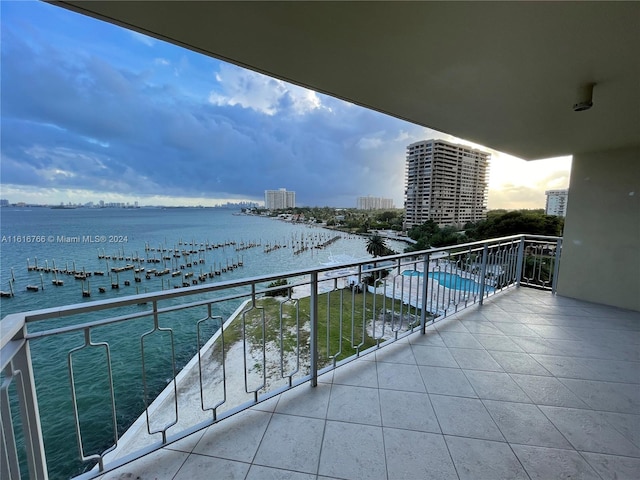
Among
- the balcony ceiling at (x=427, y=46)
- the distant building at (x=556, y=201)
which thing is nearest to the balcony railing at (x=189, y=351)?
the distant building at (x=556, y=201)

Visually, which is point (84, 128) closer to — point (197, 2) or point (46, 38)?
point (46, 38)

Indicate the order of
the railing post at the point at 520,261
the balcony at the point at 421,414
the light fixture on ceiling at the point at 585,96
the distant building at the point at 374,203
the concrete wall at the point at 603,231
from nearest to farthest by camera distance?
1. the balcony at the point at 421,414
2. the light fixture on ceiling at the point at 585,96
3. the concrete wall at the point at 603,231
4. the railing post at the point at 520,261
5. the distant building at the point at 374,203

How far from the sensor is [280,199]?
3991 cm

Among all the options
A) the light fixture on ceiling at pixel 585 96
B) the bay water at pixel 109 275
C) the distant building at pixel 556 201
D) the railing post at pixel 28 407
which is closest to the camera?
the railing post at pixel 28 407

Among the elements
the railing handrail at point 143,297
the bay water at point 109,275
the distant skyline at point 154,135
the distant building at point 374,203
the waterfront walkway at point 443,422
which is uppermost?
the distant skyline at point 154,135

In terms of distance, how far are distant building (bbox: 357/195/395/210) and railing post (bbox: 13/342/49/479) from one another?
2989cm

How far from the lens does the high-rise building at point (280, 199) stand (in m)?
39.8

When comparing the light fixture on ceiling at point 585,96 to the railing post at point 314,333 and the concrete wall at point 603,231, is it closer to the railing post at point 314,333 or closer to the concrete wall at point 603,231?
the railing post at point 314,333

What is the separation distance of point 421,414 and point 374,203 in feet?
102

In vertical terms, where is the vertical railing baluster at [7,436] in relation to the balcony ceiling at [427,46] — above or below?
below

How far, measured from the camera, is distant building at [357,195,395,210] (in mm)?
30125

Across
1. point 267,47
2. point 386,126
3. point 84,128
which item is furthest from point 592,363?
point 84,128

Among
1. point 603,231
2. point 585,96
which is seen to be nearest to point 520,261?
point 603,231

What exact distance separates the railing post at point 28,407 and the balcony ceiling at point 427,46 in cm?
161
